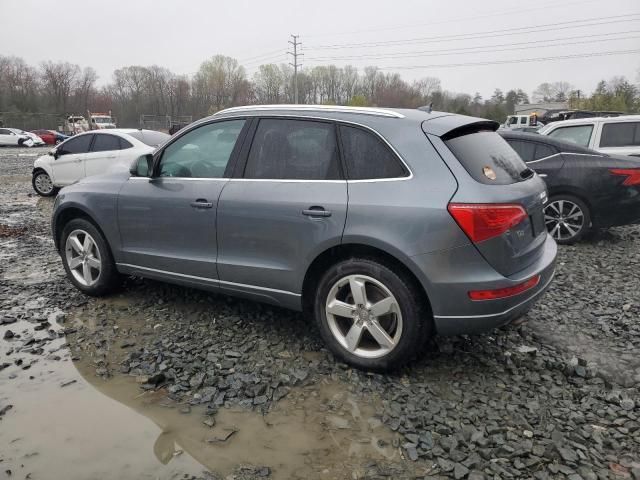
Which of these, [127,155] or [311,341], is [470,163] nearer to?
[311,341]

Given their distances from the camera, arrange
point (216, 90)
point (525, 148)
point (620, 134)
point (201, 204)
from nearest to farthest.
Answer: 1. point (201, 204)
2. point (525, 148)
3. point (620, 134)
4. point (216, 90)

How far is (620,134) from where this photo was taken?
8.30 metres

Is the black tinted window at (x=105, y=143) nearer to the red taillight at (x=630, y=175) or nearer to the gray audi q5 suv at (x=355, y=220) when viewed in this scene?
the gray audi q5 suv at (x=355, y=220)

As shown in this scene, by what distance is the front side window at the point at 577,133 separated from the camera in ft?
27.8

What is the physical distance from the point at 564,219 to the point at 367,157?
15.1 feet

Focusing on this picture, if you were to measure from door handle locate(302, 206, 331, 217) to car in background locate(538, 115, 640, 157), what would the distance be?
6316 millimetres

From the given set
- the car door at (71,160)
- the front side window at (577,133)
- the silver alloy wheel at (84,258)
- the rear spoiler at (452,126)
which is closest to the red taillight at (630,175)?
the front side window at (577,133)

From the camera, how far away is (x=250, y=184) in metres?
3.74

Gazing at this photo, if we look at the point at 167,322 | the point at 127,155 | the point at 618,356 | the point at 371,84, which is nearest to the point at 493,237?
the point at 618,356

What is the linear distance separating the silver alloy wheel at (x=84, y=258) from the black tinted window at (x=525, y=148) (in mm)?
5525

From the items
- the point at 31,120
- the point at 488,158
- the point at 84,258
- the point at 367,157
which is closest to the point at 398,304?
the point at 367,157

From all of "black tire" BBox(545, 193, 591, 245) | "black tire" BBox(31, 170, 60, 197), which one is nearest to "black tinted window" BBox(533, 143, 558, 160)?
"black tire" BBox(545, 193, 591, 245)

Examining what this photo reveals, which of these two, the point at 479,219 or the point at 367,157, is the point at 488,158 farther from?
the point at 367,157

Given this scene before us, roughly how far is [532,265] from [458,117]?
1196 millimetres
